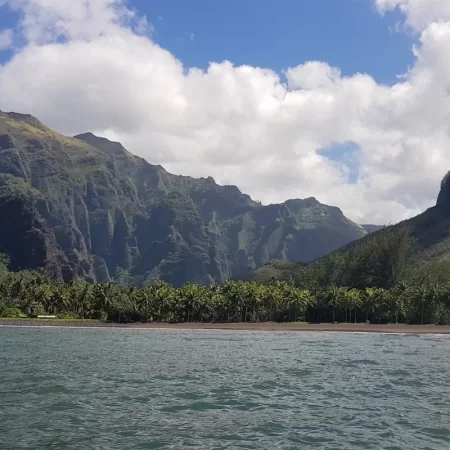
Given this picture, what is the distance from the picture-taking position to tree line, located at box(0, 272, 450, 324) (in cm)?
17450

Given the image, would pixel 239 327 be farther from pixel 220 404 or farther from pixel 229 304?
pixel 220 404

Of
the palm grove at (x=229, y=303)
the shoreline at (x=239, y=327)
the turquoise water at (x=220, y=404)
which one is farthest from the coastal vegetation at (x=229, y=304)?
the turquoise water at (x=220, y=404)

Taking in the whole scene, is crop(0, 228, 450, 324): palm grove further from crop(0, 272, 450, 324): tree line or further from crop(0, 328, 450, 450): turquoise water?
crop(0, 328, 450, 450): turquoise water

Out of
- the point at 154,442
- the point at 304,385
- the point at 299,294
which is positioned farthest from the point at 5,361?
the point at 299,294

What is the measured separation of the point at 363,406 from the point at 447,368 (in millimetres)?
27310

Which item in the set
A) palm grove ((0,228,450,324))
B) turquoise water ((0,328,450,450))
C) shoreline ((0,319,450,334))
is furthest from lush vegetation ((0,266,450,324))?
turquoise water ((0,328,450,450))

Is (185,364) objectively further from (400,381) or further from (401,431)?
(401,431)

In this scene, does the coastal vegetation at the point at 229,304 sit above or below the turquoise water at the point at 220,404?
above

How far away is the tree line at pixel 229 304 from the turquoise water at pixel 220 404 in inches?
4546

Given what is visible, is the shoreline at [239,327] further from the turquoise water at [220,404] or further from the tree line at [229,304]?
the turquoise water at [220,404]

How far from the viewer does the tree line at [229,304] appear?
174500mm

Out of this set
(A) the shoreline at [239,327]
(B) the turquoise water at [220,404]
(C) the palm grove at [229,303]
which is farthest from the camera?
(C) the palm grove at [229,303]

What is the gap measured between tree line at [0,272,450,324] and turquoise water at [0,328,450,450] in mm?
115469

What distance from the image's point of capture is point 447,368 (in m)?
57.5
